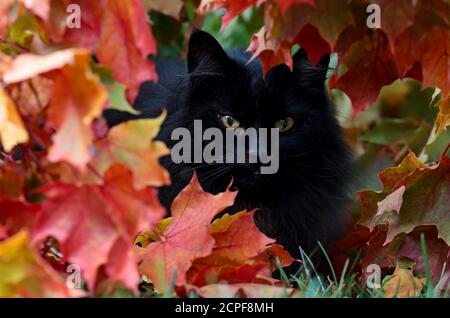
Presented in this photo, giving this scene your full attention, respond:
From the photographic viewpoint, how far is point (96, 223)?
136cm

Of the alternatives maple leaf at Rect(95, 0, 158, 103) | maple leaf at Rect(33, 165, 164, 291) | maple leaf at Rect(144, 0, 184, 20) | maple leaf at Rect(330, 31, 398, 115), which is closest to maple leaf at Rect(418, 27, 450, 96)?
maple leaf at Rect(330, 31, 398, 115)

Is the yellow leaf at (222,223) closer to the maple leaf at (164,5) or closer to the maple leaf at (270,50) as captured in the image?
the maple leaf at (270,50)

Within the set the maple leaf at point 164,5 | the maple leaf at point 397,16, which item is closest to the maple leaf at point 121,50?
the maple leaf at point 397,16

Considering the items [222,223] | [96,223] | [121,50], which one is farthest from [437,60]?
[96,223]

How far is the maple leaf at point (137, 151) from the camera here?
1369 millimetres

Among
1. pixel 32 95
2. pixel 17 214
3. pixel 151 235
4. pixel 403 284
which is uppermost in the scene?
pixel 32 95

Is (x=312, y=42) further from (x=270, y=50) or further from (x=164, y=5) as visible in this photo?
(x=164, y=5)

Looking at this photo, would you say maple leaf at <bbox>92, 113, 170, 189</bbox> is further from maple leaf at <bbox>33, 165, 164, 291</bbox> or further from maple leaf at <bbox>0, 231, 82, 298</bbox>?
maple leaf at <bbox>0, 231, 82, 298</bbox>

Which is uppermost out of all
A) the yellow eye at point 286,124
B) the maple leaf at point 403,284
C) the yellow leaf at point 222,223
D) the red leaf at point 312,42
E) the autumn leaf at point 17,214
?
the red leaf at point 312,42

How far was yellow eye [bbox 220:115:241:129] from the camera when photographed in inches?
87.4

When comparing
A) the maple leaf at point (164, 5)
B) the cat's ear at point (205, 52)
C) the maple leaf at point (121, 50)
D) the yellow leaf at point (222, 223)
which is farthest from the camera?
the maple leaf at point (164, 5)

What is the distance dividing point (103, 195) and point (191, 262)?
398 mm

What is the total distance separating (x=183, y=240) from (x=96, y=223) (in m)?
0.43
